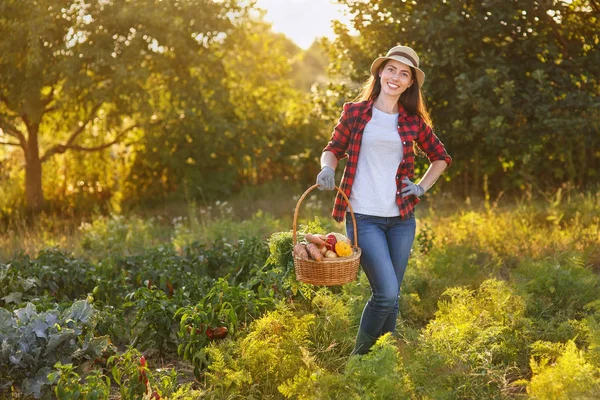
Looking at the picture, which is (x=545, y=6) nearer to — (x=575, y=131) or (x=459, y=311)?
(x=575, y=131)

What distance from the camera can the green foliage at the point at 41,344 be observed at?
368 centimetres

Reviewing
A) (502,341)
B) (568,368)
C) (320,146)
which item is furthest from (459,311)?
(320,146)

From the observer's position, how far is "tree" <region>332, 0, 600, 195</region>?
26.5 feet

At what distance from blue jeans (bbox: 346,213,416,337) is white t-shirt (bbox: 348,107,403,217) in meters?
0.07

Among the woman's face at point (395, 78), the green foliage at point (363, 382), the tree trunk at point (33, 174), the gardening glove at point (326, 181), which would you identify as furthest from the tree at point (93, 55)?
the green foliage at point (363, 382)

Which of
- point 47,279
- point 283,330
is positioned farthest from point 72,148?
point 283,330

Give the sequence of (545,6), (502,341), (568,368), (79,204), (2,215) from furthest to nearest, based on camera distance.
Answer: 1. (79,204)
2. (2,215)
3. (545,6)
4. (502,341)
5. (568,368)

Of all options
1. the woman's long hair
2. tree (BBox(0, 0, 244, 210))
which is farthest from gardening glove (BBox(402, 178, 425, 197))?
tree (BBox(0, 0, 244, 210))

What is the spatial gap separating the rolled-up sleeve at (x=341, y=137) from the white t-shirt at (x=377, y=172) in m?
0.13

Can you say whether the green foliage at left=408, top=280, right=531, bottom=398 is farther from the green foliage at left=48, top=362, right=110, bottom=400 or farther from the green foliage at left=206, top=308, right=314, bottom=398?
the green foliage at left=48, top=362, right=110, bottom=400

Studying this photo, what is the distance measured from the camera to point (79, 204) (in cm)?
1153

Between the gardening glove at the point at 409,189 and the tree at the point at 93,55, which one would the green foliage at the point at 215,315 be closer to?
the gardening glove at the point at 409,189

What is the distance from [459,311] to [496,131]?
422cm

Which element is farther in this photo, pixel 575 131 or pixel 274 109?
pixel 274 109
